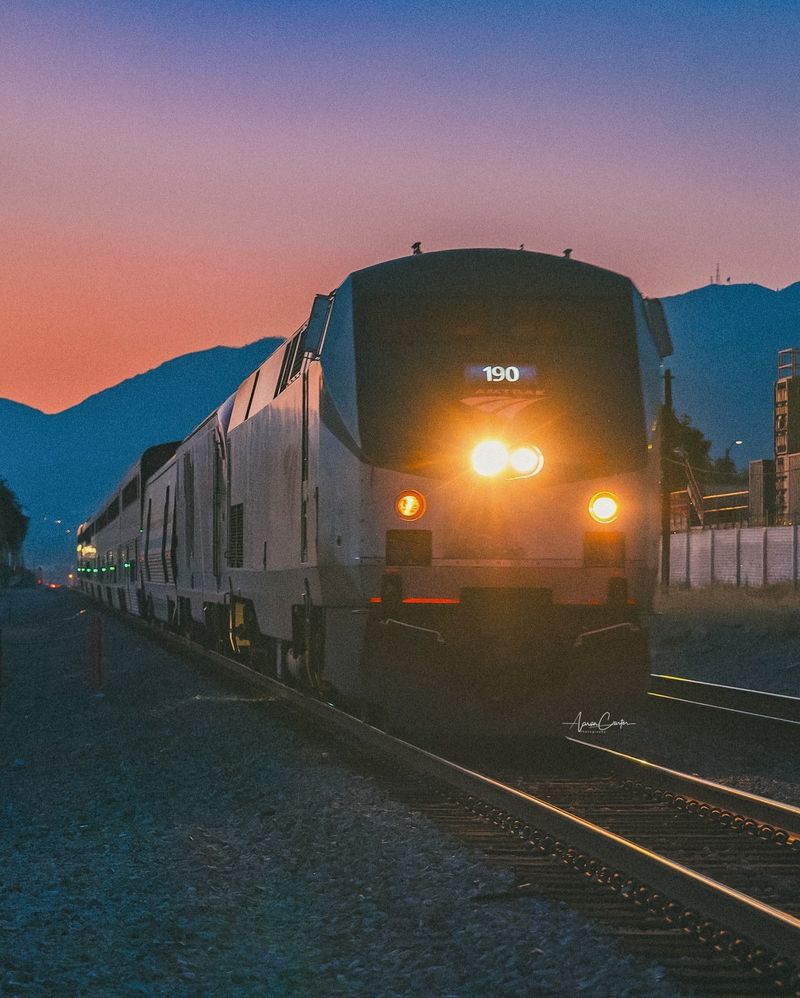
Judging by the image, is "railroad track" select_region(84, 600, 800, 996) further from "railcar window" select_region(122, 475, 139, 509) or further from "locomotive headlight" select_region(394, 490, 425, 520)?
"railcar window" select_region(122, 475, 139, 509)

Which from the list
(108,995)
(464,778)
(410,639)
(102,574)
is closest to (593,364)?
(410,639)

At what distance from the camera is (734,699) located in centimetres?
1448

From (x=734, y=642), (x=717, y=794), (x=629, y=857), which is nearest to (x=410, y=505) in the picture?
(x=717, y=794)

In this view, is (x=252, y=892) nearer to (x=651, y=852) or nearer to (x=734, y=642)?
(x=651, y=852)

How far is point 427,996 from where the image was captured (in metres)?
4.73

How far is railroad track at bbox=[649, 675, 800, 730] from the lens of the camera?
1294 cm

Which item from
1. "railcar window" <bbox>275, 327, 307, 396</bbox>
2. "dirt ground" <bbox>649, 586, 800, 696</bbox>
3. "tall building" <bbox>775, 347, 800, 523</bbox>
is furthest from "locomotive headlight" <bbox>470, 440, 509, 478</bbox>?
"tall building" <bbox>775, 347, 800, 523</bbox>

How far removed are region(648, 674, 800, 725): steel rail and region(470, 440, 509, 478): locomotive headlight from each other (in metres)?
3.69

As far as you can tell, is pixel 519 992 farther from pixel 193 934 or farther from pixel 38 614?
pixel 38 614

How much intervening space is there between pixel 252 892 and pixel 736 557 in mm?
41099

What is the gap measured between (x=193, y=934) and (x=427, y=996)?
129 centimetres

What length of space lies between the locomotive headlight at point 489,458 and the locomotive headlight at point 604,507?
2.42 feet

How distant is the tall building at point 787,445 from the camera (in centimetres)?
5575
